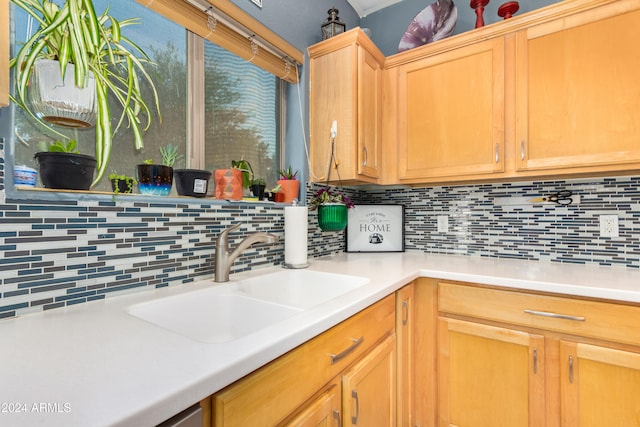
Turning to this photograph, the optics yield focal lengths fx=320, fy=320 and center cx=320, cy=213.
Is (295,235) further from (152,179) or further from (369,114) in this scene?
(369,114)

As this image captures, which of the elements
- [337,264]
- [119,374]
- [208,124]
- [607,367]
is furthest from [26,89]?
[607,367]

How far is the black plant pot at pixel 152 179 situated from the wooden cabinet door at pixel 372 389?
0.88 m

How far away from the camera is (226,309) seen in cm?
112

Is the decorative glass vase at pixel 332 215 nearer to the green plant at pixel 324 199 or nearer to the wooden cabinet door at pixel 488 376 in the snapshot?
the green plant at pixel 324 199

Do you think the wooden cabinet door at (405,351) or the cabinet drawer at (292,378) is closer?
the cabinet drawer at (292,378)

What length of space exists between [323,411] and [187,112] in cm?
124

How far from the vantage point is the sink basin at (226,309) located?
3.20 feet

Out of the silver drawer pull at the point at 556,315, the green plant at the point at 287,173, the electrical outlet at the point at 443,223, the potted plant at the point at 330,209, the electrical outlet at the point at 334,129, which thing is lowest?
the silver drawer pull at the point at 556,315

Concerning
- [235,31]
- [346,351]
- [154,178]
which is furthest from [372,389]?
[235,31]

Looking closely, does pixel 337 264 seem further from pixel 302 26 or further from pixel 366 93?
pixel 302 26

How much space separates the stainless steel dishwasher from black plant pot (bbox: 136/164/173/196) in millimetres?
816

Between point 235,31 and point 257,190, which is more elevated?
point 235,31

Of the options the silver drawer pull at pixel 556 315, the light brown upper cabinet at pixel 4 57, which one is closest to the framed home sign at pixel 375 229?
the silver drawer pull at pixel 556 315

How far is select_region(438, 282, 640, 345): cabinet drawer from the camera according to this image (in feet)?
3.74
